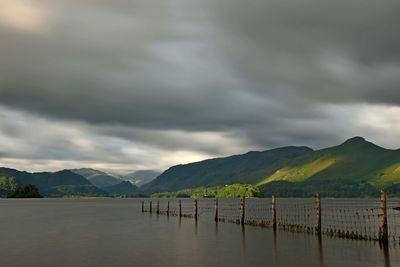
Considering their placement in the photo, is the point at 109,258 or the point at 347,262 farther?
the point at 109,258

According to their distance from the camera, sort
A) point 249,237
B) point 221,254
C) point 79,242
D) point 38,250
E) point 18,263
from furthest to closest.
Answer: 1. point 249,237
2. point 79,242
3. point 38,250
4. point 221,254
5. point 18,263

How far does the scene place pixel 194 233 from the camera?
207ft

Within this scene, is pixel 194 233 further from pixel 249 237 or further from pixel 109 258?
pixel 109 258

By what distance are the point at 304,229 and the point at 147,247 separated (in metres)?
23.8

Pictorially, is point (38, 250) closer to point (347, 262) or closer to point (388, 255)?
point (347, 262)

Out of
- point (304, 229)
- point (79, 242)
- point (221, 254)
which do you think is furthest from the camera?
point (304, 229)

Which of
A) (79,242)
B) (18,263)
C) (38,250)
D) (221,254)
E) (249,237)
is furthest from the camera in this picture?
(249,237)

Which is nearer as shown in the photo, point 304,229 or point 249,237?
point 249,237

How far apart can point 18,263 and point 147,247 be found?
14.5 m

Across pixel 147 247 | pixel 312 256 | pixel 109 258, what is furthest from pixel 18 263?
pixel 312 256

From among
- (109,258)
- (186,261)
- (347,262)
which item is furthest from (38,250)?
(347,262)

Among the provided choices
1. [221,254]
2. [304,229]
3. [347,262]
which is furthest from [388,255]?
[304,229]

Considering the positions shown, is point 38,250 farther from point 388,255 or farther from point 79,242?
point 388,255

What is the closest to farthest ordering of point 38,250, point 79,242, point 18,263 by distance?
point 18,263 < point 38,250 < point 79,242
